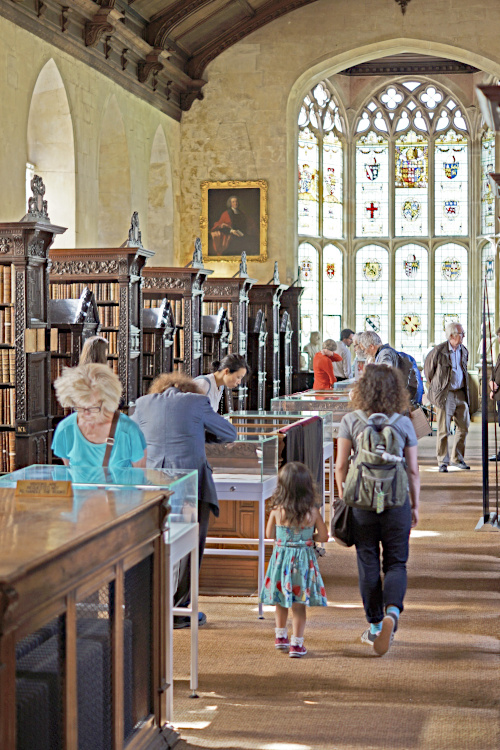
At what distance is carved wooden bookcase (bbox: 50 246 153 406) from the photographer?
9.66m

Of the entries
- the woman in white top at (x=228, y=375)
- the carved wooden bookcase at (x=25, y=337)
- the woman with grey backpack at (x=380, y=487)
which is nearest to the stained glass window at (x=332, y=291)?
the carved wooden bookcase at (x=25, y=337)

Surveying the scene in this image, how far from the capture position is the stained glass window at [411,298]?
67.3 feet

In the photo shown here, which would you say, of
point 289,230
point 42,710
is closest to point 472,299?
point 289,230

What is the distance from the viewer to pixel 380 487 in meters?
4.61

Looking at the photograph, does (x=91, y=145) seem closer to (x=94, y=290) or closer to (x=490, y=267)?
(x=94, y=290)

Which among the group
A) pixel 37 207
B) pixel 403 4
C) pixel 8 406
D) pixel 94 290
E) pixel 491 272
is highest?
pixel 403 4

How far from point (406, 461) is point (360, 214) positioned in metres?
16.3

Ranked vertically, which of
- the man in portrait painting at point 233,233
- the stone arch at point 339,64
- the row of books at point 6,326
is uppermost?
the stone arch at point 339,64

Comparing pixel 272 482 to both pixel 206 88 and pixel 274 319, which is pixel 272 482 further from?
pixel 206 88

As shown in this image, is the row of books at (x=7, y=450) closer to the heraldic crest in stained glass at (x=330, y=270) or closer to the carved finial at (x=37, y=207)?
the carved finial at (x=37, y=207)

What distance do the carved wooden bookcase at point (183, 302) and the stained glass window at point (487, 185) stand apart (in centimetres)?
1035

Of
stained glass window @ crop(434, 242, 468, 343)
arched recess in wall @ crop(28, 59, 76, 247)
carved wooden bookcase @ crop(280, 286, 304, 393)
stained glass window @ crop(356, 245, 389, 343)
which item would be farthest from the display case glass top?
stained glass window @ crop(434, 242, 468, 343)

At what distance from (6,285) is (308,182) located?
41.1 ft

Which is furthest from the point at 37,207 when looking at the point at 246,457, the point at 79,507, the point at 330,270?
the point at 330,270
